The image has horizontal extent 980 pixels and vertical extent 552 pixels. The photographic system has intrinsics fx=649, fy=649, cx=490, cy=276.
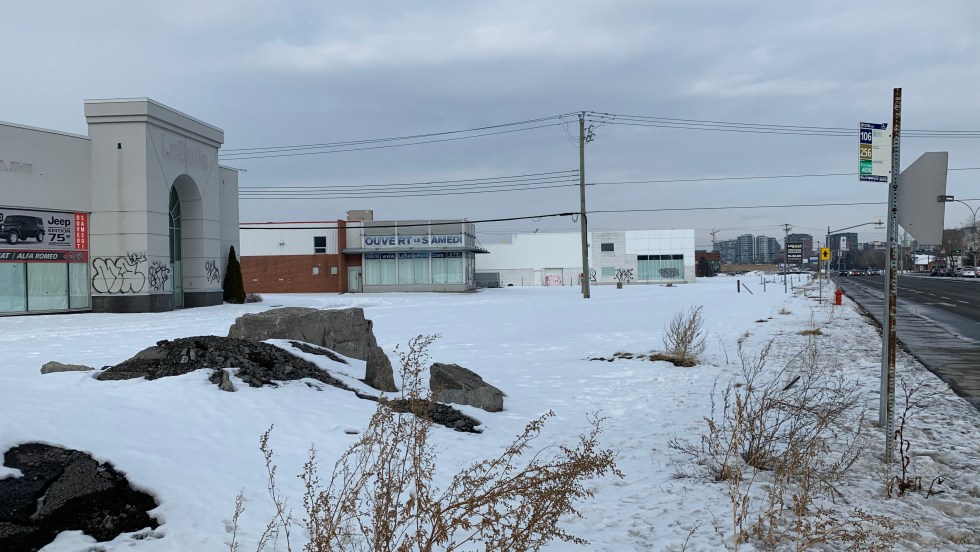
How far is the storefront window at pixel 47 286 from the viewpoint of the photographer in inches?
1059

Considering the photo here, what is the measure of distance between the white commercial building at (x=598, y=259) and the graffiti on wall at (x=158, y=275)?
5154cm

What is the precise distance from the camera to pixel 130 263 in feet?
92.4

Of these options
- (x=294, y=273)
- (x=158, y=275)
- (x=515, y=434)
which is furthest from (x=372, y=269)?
(x=515, y=434)

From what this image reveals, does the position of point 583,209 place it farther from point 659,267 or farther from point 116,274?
point 659,267

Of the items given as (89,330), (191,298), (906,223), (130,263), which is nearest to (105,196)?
(130,263)

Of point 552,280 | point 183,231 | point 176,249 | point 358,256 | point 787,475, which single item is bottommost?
point 552,280

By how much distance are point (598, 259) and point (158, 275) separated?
58.5 metres

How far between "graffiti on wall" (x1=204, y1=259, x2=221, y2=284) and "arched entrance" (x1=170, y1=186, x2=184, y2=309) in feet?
3.97

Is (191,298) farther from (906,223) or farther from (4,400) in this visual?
(906,223)

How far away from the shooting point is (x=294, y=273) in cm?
5678

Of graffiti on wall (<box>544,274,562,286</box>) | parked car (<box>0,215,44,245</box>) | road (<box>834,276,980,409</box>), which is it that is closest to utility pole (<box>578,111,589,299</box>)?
road (<box>834,276,980,409</box>)

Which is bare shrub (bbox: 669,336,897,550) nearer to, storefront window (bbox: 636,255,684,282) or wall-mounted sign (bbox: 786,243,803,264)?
wall-mounted sign (bbox: 786,243,803,264)

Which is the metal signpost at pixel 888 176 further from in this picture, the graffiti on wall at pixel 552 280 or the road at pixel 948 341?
the graffiti on wall at pixel 552 280

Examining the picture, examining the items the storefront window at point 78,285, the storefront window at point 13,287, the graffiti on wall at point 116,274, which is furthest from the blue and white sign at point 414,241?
the storefront window at point 13,287
